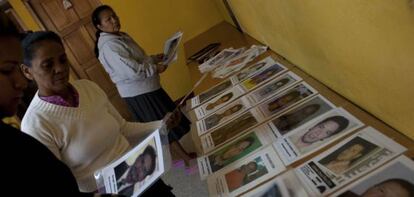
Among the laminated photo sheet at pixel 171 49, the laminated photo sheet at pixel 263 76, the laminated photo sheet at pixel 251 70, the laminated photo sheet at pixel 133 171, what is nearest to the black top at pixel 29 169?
the laminated photo sheet at pixel 133 171

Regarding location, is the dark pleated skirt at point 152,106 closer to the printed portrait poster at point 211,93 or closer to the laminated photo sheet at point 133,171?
the printed portrait poster at point 211,93

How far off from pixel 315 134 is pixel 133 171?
630mm

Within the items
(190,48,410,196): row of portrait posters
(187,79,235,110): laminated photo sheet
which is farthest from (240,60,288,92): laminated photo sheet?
(187,79,235,110): laminated photo sheet

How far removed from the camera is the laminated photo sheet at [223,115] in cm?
173

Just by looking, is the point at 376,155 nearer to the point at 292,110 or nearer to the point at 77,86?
the point at 292,110

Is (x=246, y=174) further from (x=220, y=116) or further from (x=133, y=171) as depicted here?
(x=220, y=116)

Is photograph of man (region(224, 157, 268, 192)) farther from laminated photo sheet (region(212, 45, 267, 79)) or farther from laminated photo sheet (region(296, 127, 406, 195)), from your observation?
laminated photo sheet (region(212, 45, 267, 79))

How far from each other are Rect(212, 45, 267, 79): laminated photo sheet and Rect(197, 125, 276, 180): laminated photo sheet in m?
0.91

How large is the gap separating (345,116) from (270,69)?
797 millimetres

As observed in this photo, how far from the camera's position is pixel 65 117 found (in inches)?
51.6

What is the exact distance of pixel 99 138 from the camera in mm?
1386

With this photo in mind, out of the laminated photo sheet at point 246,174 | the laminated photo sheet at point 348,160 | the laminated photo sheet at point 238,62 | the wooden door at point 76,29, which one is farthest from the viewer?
the wooden door at point 76,29

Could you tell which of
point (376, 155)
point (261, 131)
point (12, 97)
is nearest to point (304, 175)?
point (376, 155)

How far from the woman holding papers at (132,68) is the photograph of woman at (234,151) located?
3.97ft
